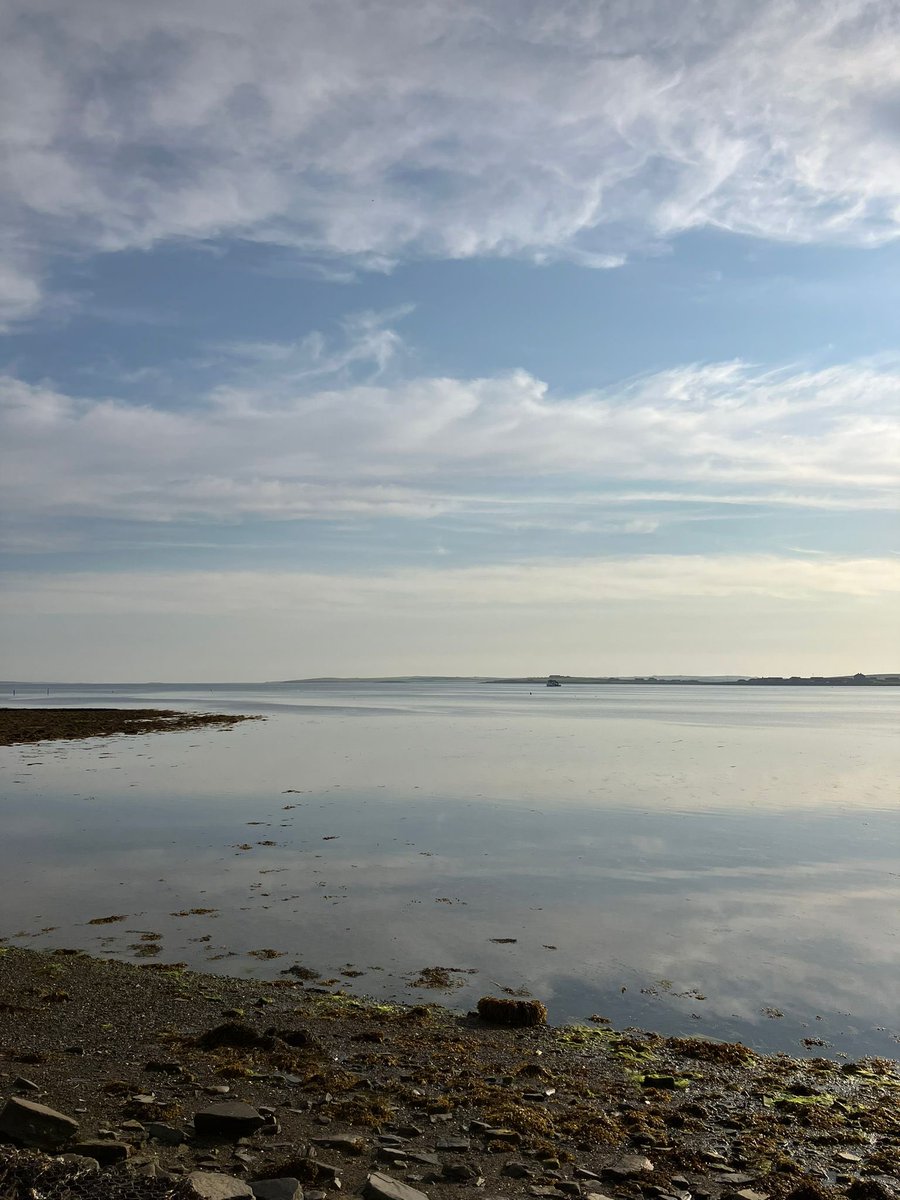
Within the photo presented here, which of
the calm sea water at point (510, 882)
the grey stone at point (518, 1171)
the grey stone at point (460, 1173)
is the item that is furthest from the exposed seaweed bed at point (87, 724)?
the grey stone at point (518, 1171)

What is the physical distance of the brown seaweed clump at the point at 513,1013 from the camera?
10.6m

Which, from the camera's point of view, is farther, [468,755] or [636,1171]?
[468,755]

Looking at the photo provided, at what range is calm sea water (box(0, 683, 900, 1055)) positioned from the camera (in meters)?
12.2

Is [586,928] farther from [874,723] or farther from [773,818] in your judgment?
[874,723]

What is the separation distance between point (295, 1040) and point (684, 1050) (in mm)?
4176

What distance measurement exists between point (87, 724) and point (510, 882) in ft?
191

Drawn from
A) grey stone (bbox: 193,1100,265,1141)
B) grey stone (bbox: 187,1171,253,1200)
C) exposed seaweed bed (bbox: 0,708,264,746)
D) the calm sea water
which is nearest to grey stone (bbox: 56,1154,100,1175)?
grey stone (bbox: 187,1171,253,1200)

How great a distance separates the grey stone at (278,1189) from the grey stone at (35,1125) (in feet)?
5.15

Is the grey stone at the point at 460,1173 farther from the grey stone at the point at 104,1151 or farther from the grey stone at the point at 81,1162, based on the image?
the grey stone at the point at 81,1162

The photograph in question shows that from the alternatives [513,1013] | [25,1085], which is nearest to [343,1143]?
[25,1085]

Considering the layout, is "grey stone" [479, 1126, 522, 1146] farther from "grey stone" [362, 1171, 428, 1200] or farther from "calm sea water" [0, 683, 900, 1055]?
"calm sea water" [0, 683, 900, 1055]

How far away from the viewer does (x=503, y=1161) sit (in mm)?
7297

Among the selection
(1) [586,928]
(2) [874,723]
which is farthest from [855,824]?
(2) [874,723]

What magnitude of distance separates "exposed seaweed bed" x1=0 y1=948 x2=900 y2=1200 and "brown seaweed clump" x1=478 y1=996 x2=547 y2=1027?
149mm
